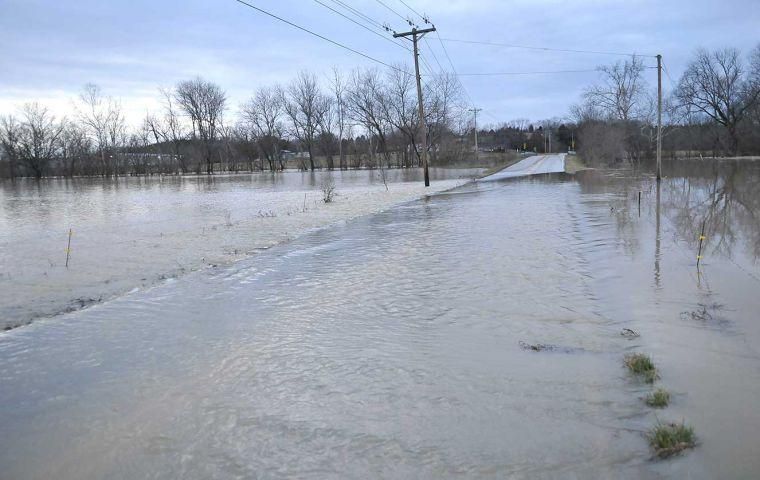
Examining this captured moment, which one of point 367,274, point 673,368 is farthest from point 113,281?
point 673,368

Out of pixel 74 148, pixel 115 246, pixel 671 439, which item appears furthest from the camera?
pixel 74 148

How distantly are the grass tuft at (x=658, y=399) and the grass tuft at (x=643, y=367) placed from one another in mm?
313

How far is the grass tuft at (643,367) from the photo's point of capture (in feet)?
16.7

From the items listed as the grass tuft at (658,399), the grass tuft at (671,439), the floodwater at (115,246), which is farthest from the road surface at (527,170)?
the grass tuft at (671,439)

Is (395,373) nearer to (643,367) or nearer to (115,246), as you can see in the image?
(643,367)

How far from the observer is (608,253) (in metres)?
11.3

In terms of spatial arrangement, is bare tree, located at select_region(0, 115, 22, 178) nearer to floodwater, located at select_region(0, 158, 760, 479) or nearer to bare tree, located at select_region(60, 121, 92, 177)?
bare tree, located at select_region(60, 121, 92, 177)

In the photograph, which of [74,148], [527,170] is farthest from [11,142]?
[527,170]

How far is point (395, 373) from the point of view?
17.9 ft

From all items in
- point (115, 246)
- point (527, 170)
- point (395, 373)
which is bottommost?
point (395, 373)

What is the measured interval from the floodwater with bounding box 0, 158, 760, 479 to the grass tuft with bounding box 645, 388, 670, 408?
0.08 metres

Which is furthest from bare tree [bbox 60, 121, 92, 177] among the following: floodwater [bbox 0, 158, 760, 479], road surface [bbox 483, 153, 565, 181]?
floodwater [bbox 0, 158, 760, 479]

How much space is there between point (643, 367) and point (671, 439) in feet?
4.55

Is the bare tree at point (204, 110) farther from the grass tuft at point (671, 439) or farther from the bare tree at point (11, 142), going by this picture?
the grass tuft at point (671, 439)
